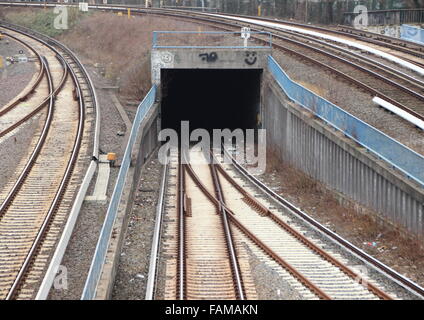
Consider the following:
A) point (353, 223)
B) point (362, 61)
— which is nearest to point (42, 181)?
point (353, 223)

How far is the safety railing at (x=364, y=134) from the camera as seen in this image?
15.0 m

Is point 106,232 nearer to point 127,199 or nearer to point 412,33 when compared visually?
point 127,199

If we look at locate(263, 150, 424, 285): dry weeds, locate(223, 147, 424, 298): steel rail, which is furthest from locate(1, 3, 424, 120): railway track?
locate(223, 147, 424, 298): steel rail

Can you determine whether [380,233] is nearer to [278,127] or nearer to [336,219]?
[336,219]

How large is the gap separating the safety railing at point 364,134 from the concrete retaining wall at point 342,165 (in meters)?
0.19

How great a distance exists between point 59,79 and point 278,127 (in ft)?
41.4

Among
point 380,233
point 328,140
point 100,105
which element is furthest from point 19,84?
point 380,233

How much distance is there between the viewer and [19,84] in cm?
3209

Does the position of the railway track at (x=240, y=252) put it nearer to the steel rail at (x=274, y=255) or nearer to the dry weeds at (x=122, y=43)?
the steel rail at (x=274, y=255)

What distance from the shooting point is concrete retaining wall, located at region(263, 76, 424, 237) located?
1512 cm

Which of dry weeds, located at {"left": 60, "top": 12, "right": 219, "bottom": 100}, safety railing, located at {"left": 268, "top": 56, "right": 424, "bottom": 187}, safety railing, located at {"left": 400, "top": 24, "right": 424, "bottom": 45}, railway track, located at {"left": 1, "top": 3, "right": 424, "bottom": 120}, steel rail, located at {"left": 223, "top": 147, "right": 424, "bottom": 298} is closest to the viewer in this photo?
steel rail, located at {"left": 223, "top": 147, "right": 424, "bottom": 298}

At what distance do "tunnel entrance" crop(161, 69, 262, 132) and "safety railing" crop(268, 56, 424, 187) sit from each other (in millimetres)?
9622

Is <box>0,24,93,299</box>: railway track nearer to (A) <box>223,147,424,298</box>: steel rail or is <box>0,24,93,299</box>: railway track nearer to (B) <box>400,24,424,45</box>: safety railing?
(A) <box>223,147,424,298</box>: steel rail

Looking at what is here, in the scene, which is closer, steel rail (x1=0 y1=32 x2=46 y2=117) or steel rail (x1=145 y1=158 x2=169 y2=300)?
steel rail (x1=145 y1=158 x2=169 y2=300)
